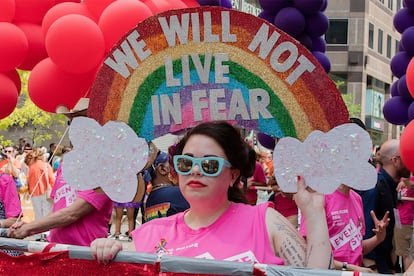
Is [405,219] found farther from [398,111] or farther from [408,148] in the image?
[398,111]

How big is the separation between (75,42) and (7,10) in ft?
3.95

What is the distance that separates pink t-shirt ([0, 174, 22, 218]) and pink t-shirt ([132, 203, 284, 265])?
102 inches

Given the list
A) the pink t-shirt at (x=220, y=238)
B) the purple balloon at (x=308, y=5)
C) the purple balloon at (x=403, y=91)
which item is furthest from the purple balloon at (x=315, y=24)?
the pink t-shirt at (x=220, y=238)

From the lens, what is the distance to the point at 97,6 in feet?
22.1

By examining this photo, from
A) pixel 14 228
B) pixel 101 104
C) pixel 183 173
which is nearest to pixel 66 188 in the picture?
pixel 14 228

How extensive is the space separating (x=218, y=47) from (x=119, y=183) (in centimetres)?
76

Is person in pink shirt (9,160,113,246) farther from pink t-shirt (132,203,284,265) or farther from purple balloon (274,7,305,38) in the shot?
purple balloon (274,7,305,38)

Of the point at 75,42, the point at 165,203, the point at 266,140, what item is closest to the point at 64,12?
the point at 75,42

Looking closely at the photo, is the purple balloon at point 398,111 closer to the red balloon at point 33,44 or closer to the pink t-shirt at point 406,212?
the pink t-shirt at point 406,212

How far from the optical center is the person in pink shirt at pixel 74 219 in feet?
13.9

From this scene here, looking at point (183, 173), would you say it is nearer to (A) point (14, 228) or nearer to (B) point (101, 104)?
(B) point (101, 104)

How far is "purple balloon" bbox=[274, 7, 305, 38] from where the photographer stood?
890cm

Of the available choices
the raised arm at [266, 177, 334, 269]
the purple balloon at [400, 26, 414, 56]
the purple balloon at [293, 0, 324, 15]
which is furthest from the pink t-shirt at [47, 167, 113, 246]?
the purple balloon at [400, 26, 414, 56]

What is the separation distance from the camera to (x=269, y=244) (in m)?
2.60
